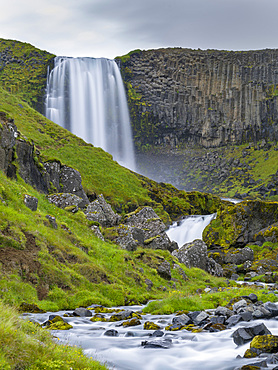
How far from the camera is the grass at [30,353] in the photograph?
594 cm

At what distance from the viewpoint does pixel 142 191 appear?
59469mm

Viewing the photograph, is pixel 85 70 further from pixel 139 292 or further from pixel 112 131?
pixel 139 292

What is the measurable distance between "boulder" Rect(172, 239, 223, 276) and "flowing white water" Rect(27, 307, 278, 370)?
17.5 meters

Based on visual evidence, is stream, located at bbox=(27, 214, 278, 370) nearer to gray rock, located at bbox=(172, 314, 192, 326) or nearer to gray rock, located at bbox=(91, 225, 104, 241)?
gray rock, located at bbox=(172, 314, 192, 326)

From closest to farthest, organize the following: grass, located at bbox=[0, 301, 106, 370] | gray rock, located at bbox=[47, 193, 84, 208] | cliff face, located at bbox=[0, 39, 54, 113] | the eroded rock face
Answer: grass, located at bbox=[0, 301, 106, 370]
the eroded rock face
gray rock, located at bbox=[47, 193, 84, 208]
cliff face, located at bbox=[0, 39, 54, 113]

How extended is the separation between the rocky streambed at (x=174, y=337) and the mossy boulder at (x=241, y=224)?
30321mm

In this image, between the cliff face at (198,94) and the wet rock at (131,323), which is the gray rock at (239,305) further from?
the cliff face at (198,94)

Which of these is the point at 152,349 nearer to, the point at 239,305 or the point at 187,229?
the point at 239,305

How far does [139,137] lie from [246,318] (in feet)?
525

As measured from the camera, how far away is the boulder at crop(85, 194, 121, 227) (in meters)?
30.4

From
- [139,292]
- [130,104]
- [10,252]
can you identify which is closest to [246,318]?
[139,292]

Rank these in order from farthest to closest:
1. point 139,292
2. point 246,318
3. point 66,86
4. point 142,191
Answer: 1. point 66,86
2. point 142,191
3. point 139,292
4. point 246,318

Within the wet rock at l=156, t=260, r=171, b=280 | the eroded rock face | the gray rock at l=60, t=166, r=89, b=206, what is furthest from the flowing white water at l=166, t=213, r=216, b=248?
the wet rock at l=156, t=260, r=171, b=280

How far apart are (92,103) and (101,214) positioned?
122756 mm
